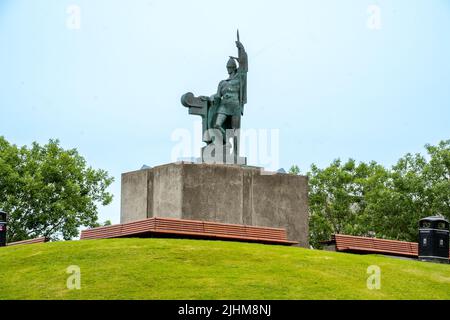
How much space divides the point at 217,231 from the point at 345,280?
7.18 m

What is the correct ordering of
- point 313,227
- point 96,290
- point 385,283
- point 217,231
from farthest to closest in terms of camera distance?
point 313,227 → point 217,231 → point 385,283 → point 96,290

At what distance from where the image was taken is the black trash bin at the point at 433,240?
36750 mm

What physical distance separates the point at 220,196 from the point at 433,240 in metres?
7.09

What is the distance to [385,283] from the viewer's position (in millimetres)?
29656

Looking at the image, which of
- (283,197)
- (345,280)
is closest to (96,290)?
(345,280)

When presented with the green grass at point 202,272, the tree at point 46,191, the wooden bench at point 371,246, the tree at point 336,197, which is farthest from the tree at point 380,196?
the green grass at point 202,272

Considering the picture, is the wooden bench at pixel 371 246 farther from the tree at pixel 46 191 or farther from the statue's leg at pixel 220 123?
the tree at pixel 46 191

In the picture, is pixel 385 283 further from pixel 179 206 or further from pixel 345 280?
pixel 179 206

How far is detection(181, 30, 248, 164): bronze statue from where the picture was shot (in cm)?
3947

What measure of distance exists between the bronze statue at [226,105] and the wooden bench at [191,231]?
4029mm

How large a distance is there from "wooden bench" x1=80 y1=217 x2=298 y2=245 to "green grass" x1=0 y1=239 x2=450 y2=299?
136 cm

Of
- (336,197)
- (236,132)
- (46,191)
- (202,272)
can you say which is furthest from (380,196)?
(202,272)
